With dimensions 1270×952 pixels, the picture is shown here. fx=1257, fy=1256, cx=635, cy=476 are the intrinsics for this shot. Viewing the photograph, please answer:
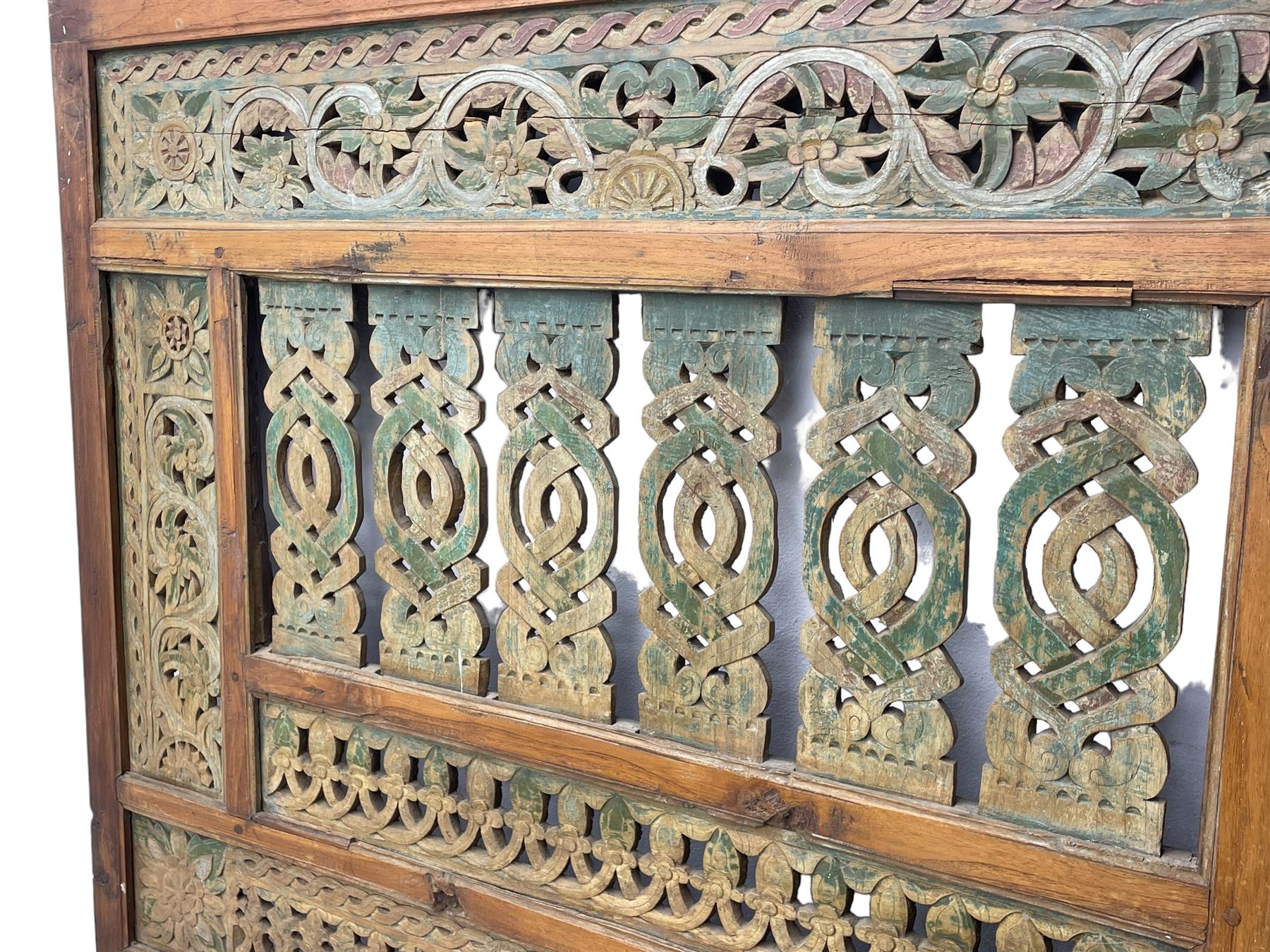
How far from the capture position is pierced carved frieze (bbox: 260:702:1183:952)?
5.32ft

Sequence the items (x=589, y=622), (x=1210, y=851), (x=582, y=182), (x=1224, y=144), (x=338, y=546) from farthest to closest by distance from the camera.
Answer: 1. (x=338, y=546)
2. (x=589, y=622)
3. (x=582, y=182)
4. (x=1210, y=851)
5. (x=1224, y=144)

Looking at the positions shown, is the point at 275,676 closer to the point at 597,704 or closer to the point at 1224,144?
the point at 597,704

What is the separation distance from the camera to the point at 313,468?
2.06 m

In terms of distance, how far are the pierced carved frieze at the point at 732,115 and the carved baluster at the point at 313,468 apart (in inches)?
6.5

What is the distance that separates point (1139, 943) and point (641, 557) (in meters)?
0.78

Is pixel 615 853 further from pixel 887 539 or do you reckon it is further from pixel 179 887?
pixel 179 887

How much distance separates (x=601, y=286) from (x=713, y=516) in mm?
347

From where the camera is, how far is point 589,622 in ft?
5.97

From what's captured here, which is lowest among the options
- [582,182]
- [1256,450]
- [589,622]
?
[589,622]

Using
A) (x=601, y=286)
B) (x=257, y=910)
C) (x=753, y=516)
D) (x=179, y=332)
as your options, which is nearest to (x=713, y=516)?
(x=753, y=516)

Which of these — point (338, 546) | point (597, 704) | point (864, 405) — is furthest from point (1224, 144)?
point (338, 546)

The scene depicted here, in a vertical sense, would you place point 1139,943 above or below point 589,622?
below

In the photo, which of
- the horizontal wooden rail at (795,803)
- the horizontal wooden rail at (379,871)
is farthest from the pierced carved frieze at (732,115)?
the horizontal wooden rail at (379,871)

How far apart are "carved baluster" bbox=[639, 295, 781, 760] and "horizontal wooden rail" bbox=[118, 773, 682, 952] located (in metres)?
0.33
